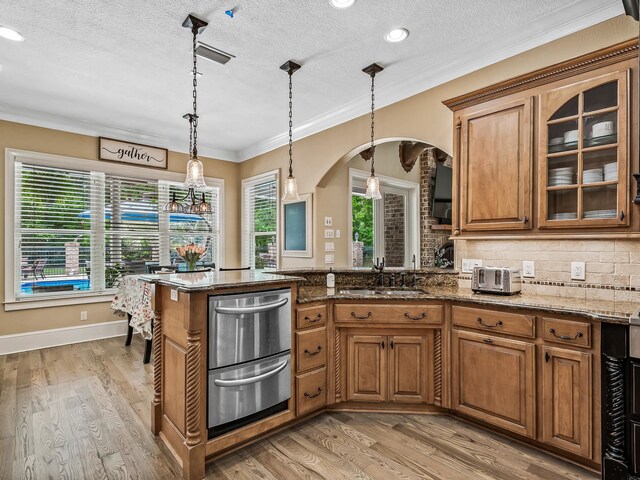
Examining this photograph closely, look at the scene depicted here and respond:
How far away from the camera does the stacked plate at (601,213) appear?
2137 mm

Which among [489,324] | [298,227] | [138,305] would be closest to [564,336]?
[489,324]

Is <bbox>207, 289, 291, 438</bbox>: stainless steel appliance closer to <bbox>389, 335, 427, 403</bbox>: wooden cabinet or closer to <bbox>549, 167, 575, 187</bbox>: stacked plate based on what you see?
<bbox>389, 335, 427, 403</bbox>: wooden cabinet

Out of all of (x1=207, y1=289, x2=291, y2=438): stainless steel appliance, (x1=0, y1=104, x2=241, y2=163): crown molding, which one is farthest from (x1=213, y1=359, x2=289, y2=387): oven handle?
(x1=0, y1=104, x2=241, y2=163): crown molding

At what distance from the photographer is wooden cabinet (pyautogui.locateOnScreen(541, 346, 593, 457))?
6.37ft

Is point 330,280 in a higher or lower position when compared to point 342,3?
lower

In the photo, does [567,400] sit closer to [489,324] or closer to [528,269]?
[489,324]

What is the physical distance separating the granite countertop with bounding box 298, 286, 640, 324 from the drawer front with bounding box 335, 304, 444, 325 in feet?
0.21

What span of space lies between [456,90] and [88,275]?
490 centimetres

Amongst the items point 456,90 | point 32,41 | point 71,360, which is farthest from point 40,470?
point 456,90

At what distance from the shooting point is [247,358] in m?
2.19

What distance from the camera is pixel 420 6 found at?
7.75 feet

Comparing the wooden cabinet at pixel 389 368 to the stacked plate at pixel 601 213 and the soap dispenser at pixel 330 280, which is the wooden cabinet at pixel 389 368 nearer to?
the soap dispenser at pixel 330 280

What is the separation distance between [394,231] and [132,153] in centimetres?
416

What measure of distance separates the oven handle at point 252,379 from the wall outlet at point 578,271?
6.76ft
